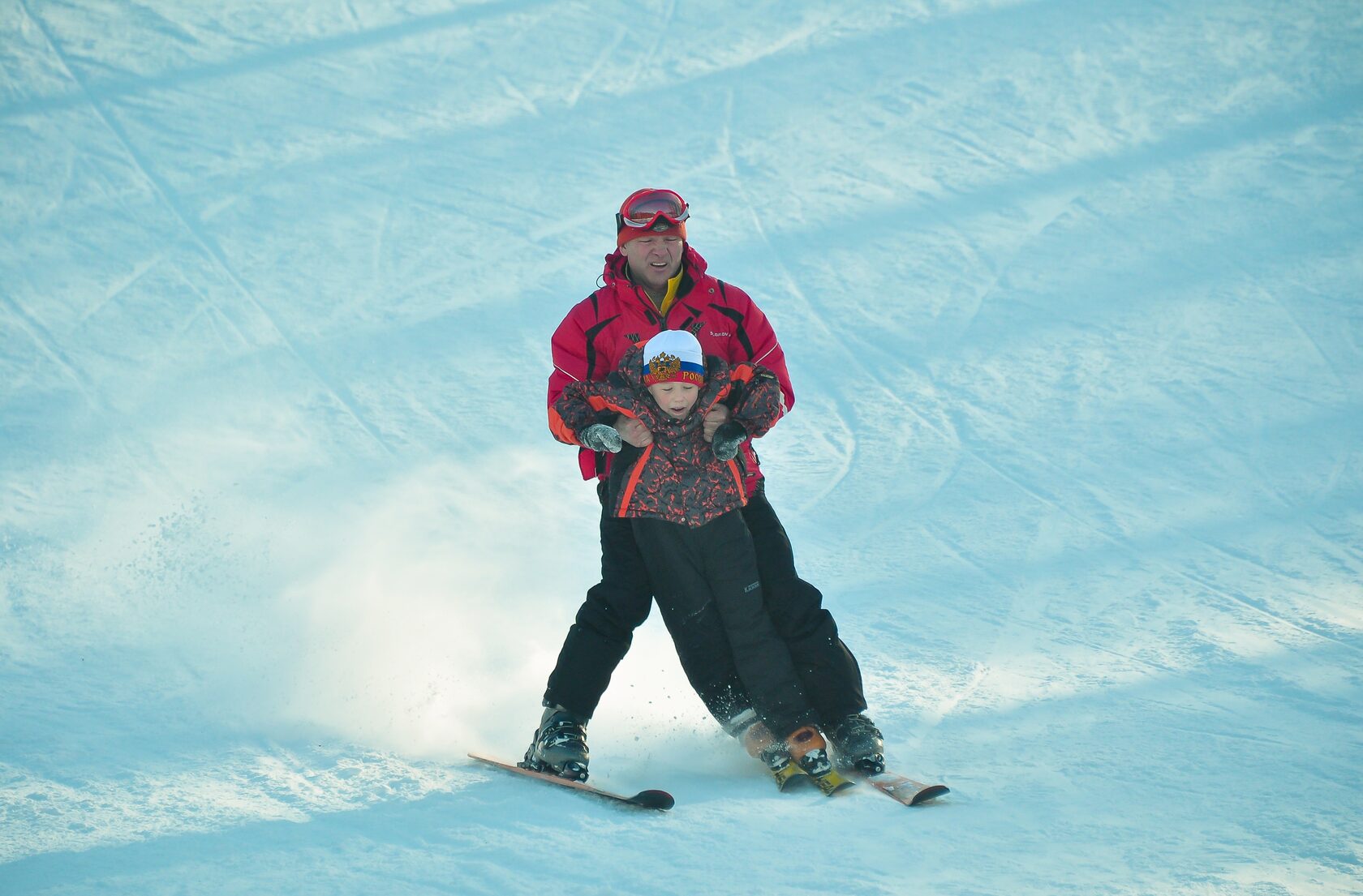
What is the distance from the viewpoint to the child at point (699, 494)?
2844 millimetres

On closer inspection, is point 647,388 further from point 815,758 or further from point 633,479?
point 815,758

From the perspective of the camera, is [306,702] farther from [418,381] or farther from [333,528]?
[418,381]

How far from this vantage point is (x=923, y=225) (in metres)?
7.63

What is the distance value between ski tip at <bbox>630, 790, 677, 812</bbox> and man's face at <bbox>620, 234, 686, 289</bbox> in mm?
1223

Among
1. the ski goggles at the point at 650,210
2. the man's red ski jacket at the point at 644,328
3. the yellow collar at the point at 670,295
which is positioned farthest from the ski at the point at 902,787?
the ski goggles at the point at 650,210

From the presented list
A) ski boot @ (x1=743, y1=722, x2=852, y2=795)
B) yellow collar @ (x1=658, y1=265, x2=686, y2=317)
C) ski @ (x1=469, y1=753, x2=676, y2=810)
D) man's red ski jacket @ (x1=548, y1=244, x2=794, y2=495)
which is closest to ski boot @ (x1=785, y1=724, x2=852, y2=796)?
ski boot @ (x1=743, y1=722, x2=852, y2=795)

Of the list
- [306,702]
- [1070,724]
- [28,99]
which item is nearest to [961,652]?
[1070,724]

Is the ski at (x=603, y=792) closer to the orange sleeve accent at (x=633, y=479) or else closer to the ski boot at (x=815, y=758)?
the ski boot at (x=815, y=758)

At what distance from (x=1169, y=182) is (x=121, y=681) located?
703 centimetres

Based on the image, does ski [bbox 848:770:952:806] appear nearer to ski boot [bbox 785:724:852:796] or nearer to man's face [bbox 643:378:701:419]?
ski boot [bbox 785:724:852:796]

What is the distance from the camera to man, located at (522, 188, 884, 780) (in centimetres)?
295

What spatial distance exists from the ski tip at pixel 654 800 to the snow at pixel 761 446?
37mm

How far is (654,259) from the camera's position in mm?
2969

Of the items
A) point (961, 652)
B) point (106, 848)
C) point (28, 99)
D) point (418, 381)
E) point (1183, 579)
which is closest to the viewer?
point (106, 848)
